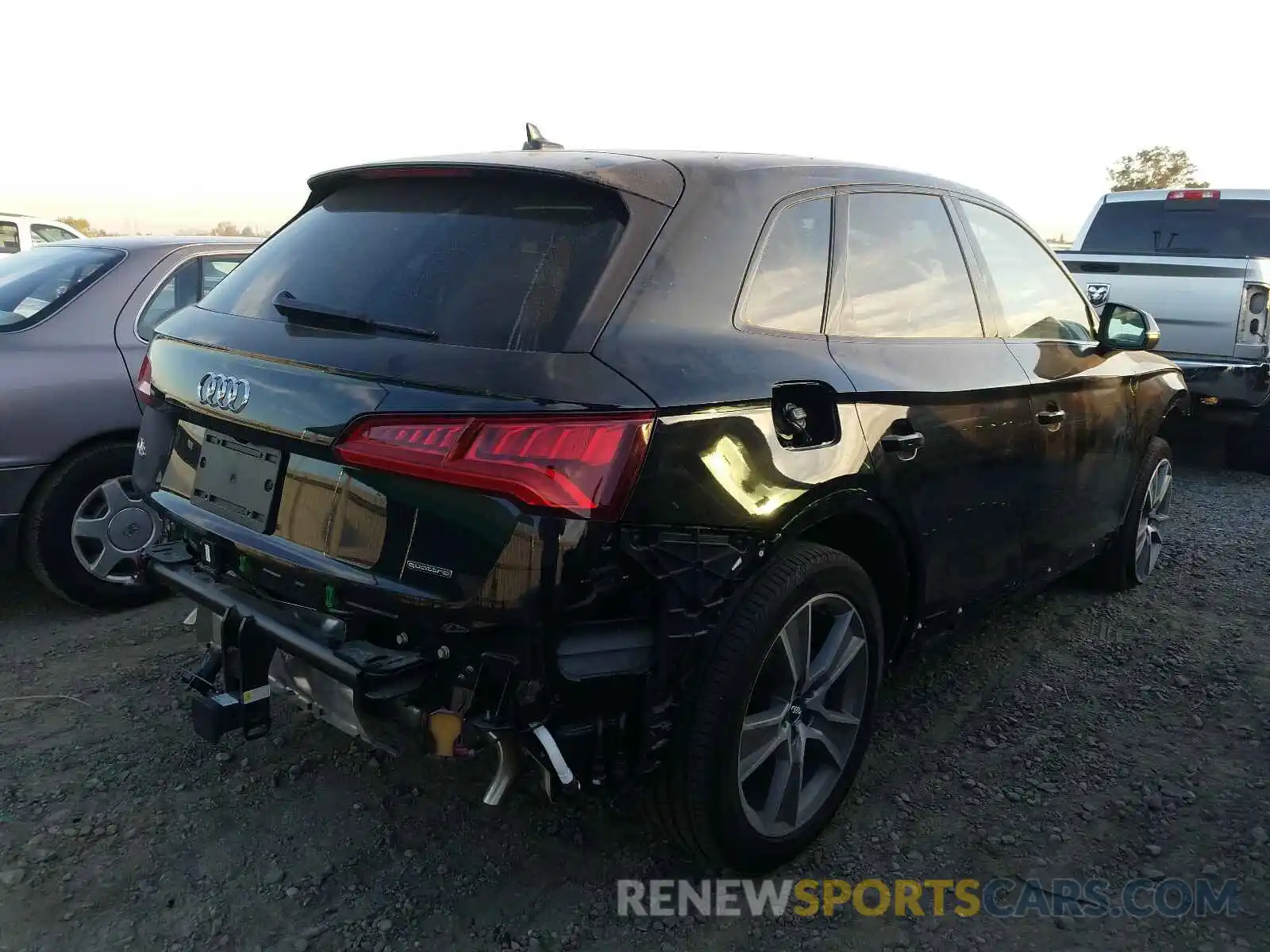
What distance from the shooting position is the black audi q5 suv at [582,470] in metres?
2.07

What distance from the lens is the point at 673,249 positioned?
236cm

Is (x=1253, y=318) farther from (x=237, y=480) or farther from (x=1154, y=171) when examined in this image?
(x=1154, y=171)

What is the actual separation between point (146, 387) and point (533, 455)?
146 centimetres

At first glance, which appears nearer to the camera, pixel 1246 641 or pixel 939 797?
pixel 939 797

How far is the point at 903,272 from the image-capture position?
3098 mm

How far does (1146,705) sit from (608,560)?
103 inches

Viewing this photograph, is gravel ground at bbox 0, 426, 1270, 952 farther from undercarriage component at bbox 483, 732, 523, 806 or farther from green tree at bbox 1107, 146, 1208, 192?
green tree at bbox 1107, 146, 1208, 192

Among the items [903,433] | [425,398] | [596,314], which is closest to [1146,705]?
Answer: [903,433]

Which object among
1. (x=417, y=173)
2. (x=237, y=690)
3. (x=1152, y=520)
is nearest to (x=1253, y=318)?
(x=1152, y=520)

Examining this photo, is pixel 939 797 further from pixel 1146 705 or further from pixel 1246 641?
pixel 1246 641

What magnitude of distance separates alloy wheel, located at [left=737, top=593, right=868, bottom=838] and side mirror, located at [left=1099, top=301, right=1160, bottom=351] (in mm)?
2094

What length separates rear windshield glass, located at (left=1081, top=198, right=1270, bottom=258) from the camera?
8.16m

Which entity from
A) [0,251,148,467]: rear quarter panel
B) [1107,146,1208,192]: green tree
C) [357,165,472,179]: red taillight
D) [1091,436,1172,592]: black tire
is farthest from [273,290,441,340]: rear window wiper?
[1107,146,1208,192]: green tree

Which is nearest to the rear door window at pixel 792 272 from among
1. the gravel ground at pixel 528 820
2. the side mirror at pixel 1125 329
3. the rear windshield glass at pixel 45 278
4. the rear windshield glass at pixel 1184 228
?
the gravel ground at pixel 528 820
